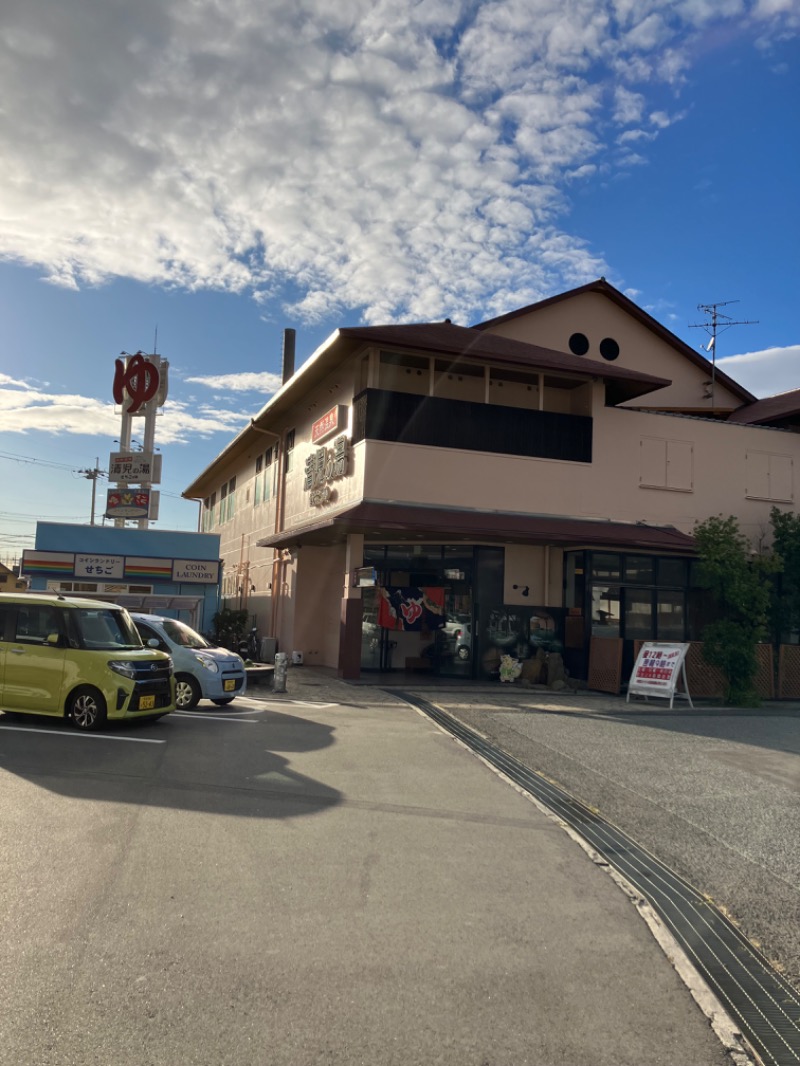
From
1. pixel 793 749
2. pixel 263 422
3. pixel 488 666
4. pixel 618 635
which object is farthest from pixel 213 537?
pixel 793 749

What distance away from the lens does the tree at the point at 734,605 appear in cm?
1802

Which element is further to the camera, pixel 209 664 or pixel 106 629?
pixel 209 664

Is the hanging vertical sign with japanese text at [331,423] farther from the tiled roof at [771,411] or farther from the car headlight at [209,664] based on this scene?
the tiled roof at [771,411]

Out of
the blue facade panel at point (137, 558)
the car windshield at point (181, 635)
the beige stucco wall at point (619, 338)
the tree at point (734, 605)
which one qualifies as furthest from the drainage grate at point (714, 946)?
the blue facade panel at point (137, 558)

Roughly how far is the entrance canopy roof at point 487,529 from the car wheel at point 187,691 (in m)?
4.87

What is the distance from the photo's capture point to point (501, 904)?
5434 millimetres

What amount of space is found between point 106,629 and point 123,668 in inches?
35.6

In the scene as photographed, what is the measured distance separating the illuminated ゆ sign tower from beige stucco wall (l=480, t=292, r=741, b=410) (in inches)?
804

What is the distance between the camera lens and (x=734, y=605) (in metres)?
18.4

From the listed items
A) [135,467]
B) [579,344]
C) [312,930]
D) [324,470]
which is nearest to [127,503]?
[135,467]

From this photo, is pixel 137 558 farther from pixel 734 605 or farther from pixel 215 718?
pixel 734 605

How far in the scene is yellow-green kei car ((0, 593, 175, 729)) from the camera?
1098 centimetres

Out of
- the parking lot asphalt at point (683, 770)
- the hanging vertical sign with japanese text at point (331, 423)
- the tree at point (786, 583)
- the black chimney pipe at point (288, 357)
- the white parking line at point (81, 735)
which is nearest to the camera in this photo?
the parking lot asphalt at point (683, 770)

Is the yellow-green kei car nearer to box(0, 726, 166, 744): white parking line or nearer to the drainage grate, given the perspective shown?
box(0, 726, 166, 744): white parking line
